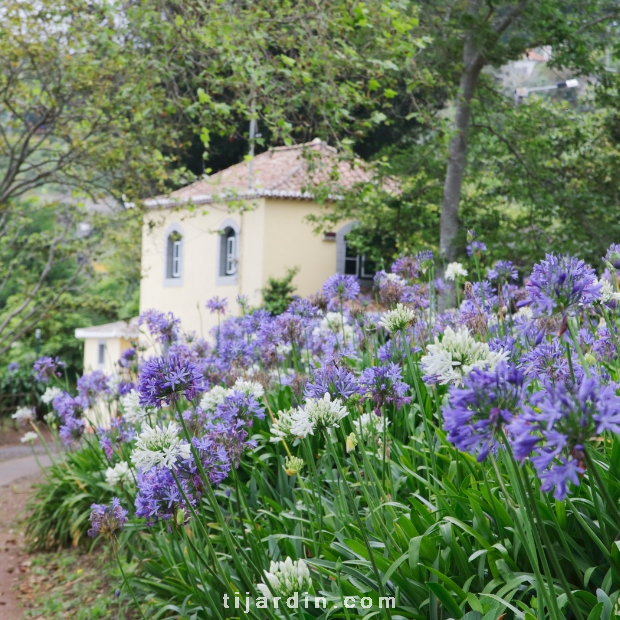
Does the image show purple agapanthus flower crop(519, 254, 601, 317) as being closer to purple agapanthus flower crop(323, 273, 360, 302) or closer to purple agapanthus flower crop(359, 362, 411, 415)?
purple agapanthus flower crop(359, 362, 411, 415)

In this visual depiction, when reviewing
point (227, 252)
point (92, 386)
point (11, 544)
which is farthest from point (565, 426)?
point (227, 252)

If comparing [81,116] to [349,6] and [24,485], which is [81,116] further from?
[24,485]

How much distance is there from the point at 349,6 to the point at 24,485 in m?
8.25

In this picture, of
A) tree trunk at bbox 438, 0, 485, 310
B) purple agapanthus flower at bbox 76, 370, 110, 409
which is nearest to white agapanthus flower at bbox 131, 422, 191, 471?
purple agapanthus flower at bbox 76, 370, 110, 409

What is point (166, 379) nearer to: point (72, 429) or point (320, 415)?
point (320, 415)

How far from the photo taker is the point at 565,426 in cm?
151

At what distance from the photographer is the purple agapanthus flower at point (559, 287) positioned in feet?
6.64

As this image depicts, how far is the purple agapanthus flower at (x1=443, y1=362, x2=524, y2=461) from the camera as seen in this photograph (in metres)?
1.63

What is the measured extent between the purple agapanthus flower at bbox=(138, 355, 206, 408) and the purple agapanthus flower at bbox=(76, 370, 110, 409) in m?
4.00

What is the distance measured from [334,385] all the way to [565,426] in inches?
54.2

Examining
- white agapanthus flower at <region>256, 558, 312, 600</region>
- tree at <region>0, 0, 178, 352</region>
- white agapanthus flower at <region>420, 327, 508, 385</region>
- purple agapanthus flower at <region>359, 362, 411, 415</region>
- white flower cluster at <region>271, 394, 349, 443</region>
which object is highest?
tree at <region>0, 0, 178, 352</region>

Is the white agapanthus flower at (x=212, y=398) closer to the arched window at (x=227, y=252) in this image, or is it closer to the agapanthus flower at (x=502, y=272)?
the agapanthus flower at (x=502, y=272)

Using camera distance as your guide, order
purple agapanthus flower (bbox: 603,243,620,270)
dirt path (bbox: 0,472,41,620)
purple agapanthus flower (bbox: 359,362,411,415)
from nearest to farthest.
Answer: purple agapanthus flower (bbox: 359,362,411,415) < purple agapanthus flower (bbox: 603,243,620,270) < dirt path (bbox: 0,472,41,620)

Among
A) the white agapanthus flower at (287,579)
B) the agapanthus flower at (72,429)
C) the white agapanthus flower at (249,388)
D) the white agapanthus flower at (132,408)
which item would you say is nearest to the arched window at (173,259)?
the agapanthus flower at (72,429)
